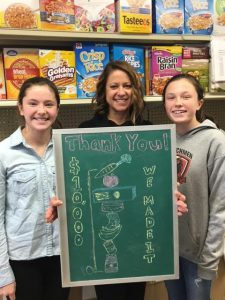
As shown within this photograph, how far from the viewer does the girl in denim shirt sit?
1.36 m

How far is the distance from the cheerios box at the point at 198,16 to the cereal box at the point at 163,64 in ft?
0.52

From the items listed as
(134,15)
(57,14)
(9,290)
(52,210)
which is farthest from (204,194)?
(57,14)

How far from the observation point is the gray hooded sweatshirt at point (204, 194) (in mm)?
1353

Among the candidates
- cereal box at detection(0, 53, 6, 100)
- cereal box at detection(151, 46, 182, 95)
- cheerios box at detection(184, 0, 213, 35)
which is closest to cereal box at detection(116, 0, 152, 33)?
cereal box at detection(151, 46, 182, 95)

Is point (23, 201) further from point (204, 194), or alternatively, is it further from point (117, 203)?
point (204, 194)

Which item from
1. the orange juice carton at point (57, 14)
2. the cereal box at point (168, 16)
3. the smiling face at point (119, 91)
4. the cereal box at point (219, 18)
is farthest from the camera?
the cereal box at point (219, 18)

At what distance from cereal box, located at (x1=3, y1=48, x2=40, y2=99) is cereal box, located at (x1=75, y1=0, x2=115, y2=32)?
1.04ft

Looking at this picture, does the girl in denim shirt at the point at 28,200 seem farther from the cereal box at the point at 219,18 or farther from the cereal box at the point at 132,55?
the cereal box at the point at 219,18

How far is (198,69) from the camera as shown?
6.98 feet

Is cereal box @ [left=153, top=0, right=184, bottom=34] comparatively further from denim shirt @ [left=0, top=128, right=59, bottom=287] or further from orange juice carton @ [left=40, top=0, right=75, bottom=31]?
denim shirt @ [left=0, top=128, right=59, bottom=287]

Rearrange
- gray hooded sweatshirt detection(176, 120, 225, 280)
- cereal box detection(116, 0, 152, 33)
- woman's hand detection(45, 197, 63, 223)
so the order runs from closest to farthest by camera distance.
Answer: woman's hand detection(45, 197, 63, 223) → gray hooded sweatshirt detection(176, 120, 225, 280) → cereal box detection(116, 0, 152, 33)

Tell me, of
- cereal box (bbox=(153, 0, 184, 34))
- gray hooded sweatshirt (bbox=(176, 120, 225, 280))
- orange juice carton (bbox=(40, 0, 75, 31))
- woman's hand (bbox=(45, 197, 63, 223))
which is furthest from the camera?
cereal box (bbox=(153, 0, 184, 34))

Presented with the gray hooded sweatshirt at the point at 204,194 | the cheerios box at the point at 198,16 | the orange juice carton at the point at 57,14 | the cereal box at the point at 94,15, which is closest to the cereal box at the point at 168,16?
the cheerios box at the point at 198,16

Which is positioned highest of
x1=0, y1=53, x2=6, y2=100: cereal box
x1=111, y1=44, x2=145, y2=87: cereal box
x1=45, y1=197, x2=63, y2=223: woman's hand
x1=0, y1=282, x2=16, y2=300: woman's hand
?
x1=111, y1=44, x2=145, y2=87: cereal box
